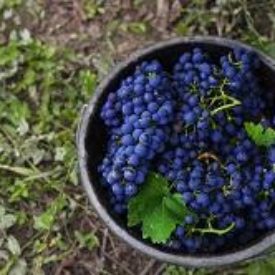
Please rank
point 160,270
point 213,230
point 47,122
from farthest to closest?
point 47,122 < point 160,270 < point 213,230

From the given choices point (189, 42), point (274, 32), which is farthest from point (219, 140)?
point (274, 32)

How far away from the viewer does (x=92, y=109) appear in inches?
51.7

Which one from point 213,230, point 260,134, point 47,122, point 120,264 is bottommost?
point 120,264

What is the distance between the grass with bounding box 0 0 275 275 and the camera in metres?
1.62

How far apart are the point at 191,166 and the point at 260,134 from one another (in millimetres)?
119

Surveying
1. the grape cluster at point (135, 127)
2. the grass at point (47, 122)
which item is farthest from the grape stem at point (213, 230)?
the grass at point (47, 122)

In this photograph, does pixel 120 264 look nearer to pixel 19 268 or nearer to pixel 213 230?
pixel 19 268

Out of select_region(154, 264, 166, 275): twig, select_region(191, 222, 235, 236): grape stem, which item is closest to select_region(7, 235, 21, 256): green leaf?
select_region(154, 264, 166, 275): twig

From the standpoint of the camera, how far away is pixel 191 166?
3.96ft

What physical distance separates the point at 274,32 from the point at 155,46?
0.52m

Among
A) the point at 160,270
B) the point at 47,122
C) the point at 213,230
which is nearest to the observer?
the point at 213,230

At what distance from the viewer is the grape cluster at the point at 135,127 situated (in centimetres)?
119

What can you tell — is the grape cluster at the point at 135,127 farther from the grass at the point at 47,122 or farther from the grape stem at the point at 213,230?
the grass at the point at 47,122

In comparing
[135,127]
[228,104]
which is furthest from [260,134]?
[135,127]
